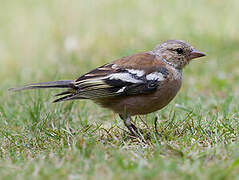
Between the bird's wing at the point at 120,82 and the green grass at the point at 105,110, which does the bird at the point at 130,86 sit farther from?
the green grass at the point at 105,110

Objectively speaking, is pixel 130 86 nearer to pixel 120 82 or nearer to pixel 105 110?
pixel 120 82

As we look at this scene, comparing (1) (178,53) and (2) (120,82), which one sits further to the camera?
(1) (178,53)

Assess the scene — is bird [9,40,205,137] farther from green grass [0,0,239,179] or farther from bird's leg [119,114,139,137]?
green grass [0,0,239,179]

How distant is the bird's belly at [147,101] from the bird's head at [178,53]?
54 cm

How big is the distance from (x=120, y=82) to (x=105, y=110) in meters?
1.29

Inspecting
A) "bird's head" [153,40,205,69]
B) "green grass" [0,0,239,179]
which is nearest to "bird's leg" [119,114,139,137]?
"green grass" [0,0,239,179]

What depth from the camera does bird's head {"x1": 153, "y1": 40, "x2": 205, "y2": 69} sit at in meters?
5.17

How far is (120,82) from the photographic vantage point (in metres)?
4.67

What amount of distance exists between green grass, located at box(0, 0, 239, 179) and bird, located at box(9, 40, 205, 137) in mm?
251

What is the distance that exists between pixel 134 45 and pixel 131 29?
90 centimetres

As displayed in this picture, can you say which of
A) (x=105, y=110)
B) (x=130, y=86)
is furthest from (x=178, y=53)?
(x=105, y=110)

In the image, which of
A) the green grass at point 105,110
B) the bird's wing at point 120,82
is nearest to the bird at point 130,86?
the bird's wing at point 120,82

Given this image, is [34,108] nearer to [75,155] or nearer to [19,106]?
[19,106]

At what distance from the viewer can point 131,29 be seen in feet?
→ 31.3
